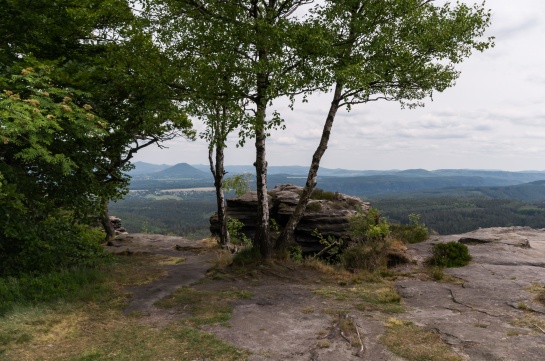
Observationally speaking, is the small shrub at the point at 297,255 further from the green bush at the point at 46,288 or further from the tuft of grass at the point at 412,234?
the green bush at the point at 46,288

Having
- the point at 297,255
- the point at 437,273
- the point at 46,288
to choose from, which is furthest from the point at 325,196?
the point at 46,288

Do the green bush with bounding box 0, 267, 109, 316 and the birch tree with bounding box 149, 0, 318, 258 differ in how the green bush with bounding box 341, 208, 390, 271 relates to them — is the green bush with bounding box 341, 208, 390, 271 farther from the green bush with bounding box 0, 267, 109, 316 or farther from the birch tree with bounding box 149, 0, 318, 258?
the green bush with bounding box 0, 267, 109, 316

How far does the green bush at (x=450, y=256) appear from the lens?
59.2ft

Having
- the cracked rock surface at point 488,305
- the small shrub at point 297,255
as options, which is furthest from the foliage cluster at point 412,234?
the small shrub at point 297,255

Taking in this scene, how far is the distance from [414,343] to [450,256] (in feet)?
36.3

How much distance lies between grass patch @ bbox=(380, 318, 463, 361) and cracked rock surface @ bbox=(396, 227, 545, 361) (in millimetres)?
336

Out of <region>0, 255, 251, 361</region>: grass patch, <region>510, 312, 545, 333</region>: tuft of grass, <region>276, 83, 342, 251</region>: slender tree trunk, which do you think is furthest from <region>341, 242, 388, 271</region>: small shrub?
<region>0, 255, 251, 361</region>: grass patch

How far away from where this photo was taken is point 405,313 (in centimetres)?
1144

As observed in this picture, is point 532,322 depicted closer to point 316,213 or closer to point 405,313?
point 405,313

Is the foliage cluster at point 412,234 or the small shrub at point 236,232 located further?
the small shrub at point 236,232

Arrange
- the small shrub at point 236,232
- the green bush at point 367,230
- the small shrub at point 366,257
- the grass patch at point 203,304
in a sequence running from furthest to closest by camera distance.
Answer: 1. the small shrub at point 236,232
2. the green bush at point 367,230
3. the small shrub at point 366,257
4. the grass patch at point 203,304

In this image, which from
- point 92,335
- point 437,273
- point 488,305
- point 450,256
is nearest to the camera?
point 92,335

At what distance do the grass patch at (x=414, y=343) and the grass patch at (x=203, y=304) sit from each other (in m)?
4.78

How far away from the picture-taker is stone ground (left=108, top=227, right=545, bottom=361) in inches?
339
